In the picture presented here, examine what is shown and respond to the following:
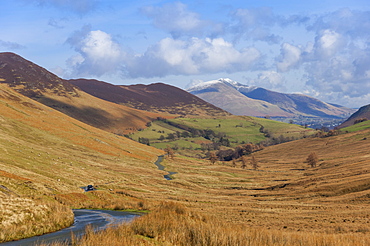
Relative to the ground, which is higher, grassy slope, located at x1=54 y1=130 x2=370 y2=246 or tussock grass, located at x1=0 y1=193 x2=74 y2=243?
grassy slope, located at x1=54 y1=130 x2=370 y2=246

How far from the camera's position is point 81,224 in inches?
1494

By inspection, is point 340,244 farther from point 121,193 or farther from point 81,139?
point 81,139

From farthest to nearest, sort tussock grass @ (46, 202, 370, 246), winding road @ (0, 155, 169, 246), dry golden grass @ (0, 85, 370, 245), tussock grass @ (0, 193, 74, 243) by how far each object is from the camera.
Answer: tussock grass @ (0, 193, 74, 243) < winding road @ (0, 155, 169, 246) < dry golden grass @ (0, 85, 370, 245) < tussock grass @ (46, 202, 370, 246)

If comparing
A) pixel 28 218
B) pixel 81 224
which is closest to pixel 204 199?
pixel 81 224

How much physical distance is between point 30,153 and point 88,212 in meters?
60.3

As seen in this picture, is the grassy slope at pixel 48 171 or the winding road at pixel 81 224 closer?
the winding road at pixel 81 224

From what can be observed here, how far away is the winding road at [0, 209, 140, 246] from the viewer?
29.3 metres

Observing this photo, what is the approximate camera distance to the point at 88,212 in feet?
160

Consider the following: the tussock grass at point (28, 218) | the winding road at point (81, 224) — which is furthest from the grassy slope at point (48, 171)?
the winding road at point (81, 224)

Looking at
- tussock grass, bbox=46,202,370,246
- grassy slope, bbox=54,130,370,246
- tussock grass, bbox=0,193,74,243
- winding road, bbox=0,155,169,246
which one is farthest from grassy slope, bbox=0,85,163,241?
grassy slope, bbox=54,130,370,246

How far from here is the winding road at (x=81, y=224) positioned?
96.3 ft

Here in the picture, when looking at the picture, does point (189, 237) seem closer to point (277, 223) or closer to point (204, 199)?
point (277, 223)

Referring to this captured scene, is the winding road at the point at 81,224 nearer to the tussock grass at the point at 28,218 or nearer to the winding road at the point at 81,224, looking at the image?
the winding road at the point at 81,224

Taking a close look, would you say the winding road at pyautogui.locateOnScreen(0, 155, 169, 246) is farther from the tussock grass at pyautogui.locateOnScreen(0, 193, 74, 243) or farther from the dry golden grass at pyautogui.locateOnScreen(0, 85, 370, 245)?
the dry golden grass at pyautogui.locateOnScreen(0, 85, 370, 245)
